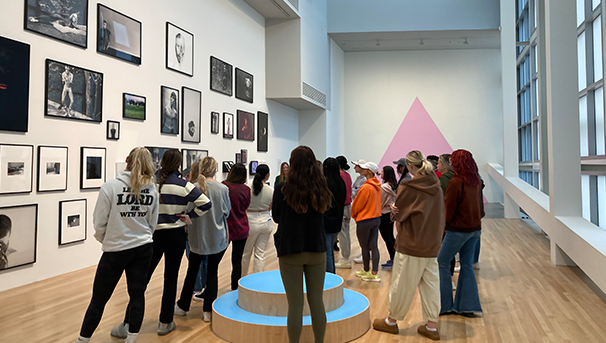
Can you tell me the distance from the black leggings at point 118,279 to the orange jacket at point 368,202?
3.16 metres

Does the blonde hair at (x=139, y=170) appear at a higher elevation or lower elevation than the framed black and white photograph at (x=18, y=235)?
higher

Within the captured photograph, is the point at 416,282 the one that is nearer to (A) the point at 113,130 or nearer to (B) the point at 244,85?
(A) the point at 113,130

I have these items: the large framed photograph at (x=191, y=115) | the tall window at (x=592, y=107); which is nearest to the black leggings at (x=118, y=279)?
the large framed photograph at (x=191, y=115)

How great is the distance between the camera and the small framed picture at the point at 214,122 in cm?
952

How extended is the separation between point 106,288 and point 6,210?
2.86 meters

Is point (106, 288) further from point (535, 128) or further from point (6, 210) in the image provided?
point (535, 128)

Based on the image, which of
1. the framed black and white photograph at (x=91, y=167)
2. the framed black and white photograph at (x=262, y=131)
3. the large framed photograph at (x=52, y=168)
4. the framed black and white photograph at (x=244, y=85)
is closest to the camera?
the large framed photograph at (x=52, y=168)

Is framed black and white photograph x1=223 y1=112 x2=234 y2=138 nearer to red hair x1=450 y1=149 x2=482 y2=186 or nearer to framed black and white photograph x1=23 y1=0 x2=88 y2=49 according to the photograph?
framed black and white photograph x1=23 y1=0 x2=88 y2=49

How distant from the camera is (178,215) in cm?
380

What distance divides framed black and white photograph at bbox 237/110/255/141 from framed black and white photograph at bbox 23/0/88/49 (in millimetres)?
4843

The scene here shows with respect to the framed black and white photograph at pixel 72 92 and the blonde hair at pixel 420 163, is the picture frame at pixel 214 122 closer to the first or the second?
the framed black and white photograph at pixel 72 92

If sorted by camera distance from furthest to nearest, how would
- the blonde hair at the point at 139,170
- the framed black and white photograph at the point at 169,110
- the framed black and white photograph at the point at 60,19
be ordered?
the framed black and white photograph at the point at 169,110, the framed black and white photograph at the point at 60,19, the blonde hair at the point at 139,170

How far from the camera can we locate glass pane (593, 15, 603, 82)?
777cm

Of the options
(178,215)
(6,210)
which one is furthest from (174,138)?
(178,215)
